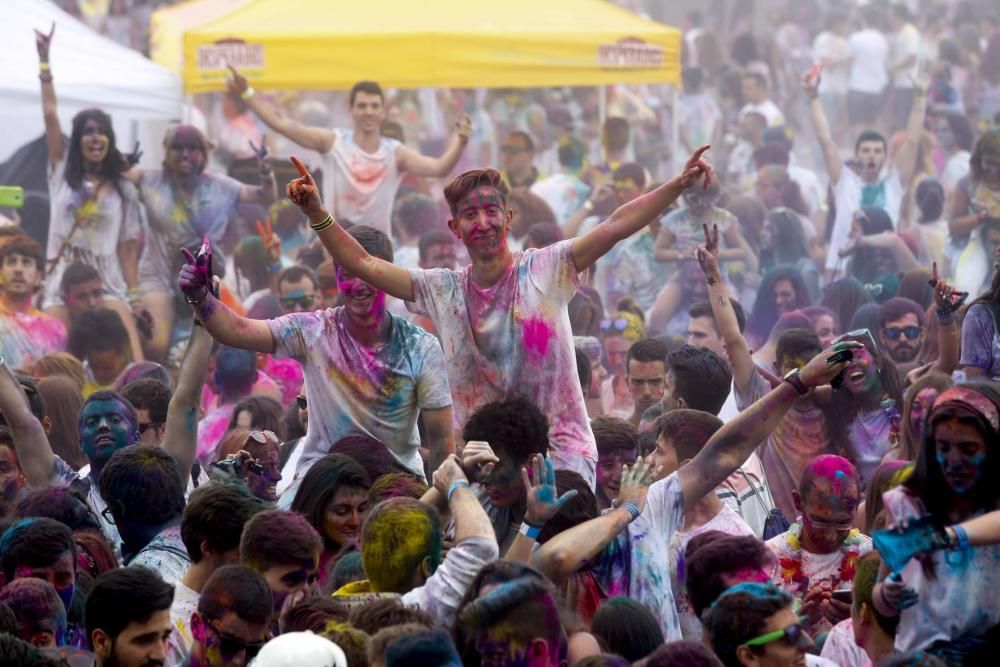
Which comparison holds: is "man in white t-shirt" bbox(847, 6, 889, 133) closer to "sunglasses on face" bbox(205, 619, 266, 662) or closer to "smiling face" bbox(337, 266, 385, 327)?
"smiling face" bbox(337, 266, 385, 327)

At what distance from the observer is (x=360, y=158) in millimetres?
12008

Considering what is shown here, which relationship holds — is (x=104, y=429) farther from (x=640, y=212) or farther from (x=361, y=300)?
(x=640, y=212)

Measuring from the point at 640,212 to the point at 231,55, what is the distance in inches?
291

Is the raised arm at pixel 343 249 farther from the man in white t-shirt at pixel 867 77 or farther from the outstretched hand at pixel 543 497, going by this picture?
the man in white t-shirt at pixel 867 77

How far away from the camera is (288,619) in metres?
4.65

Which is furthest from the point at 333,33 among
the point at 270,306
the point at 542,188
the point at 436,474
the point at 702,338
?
the point at 436,474

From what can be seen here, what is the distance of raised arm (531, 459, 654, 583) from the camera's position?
4.90 meters

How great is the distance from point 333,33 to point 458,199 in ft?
23.3

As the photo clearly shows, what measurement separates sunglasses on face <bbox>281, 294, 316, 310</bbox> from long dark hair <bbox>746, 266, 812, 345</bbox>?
264 centimetres

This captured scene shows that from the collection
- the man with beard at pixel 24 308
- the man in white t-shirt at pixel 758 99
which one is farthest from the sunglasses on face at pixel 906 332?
the man in white t-shirt at pixel 758 99

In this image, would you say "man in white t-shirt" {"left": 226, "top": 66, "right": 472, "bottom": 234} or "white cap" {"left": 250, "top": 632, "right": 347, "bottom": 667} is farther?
"man in white t-shirt" {"left": 226, "top": 66, "right": 472, "bottom": 234}

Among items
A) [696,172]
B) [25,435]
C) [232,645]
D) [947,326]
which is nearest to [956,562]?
[232,645]

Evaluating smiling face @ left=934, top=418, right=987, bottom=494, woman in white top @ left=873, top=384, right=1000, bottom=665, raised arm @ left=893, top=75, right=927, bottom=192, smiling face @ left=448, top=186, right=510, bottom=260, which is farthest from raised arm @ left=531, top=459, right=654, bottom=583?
raised arm @ left=893, top=75, right=927, bottom=192

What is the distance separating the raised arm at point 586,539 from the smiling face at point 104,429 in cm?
224
